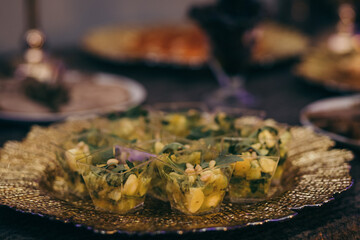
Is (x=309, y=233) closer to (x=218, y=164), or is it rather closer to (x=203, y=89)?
(x=218, y=164)

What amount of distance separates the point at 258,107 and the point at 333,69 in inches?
15.0

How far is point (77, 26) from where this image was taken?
8.81 feet

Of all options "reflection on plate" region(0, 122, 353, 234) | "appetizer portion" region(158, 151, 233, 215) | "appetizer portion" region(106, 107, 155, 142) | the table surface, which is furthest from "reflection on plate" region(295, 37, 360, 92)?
"appetizer portion" region(158, 151, 233, 215)

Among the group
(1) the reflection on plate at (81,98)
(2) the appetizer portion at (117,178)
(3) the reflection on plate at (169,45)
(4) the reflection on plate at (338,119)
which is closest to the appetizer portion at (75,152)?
(2) the appetizer portion at (117,178)

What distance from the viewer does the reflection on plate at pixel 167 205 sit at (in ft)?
2.13

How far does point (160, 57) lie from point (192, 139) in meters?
0.95

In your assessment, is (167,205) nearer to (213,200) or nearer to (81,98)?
(213,200)

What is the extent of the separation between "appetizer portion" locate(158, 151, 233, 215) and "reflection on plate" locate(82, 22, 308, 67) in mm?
940

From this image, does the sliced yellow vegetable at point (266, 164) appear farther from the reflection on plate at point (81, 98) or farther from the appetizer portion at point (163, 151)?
the reflection on plate at point (81, 98)

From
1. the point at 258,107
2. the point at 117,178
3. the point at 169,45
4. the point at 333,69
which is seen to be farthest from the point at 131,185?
the point at 169,45

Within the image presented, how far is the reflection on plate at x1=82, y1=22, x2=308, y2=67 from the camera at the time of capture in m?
1.70

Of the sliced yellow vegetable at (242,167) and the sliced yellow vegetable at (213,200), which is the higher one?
the sliced yellow vegetable at (242,167)

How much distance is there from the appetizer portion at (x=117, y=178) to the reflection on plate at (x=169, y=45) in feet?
3.07

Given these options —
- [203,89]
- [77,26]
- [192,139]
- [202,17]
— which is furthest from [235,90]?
[77,26]
